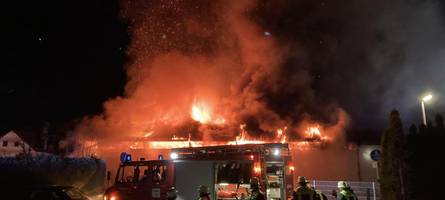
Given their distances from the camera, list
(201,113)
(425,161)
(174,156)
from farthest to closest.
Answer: (201,113) < (425,161) < (174,156)

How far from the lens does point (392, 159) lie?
48.7 ft

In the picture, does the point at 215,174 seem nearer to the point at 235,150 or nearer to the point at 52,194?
the point at 235,150

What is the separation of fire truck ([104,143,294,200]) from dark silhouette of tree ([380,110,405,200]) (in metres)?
4.88

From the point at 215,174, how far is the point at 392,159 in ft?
24.6

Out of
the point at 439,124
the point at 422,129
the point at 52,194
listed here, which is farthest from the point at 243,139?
the point at 52,194

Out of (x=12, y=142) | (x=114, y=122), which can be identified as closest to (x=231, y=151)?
(x=114, y=122)

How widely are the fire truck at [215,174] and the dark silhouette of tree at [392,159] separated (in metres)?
4.88

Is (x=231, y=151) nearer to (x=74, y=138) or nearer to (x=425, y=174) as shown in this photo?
(x=425, y=174)

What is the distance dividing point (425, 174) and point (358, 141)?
35.1 ft

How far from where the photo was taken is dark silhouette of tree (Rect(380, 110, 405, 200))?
47.9 ft

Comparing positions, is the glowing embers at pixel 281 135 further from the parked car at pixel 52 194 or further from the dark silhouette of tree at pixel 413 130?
the parked car at pixel 52 194

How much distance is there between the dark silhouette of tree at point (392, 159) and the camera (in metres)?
14.6

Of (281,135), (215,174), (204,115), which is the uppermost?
(204,115)

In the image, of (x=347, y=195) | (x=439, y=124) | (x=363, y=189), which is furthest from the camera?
(x=363, y=189)
